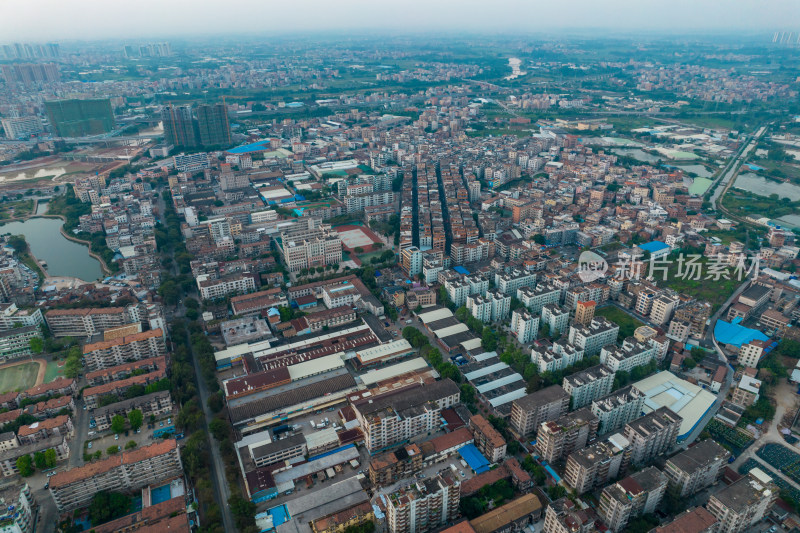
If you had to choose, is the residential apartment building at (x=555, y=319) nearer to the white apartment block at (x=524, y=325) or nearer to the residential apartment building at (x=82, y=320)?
the white apartment block at (x=524, y=325)

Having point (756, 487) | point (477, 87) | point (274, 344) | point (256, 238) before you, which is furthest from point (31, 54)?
point (756, 487)

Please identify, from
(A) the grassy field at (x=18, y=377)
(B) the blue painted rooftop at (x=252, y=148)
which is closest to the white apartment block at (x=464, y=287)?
(A) the grassy field at (x=18, y=377)

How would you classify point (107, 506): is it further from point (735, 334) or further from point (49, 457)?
point (735, 334)

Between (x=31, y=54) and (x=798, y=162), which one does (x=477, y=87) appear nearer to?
(x=798, y=162)

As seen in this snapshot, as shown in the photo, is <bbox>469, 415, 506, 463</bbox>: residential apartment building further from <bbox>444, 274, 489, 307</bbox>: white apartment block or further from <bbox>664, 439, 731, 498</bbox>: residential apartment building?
<bbox>444, 274, 489, 307</bbox>: white apartment block

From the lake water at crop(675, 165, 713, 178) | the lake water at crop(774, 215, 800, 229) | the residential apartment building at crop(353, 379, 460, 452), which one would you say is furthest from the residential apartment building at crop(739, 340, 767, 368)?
the lake water at crop(675, 165, 713, 178)

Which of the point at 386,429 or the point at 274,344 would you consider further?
the point at 274,344
